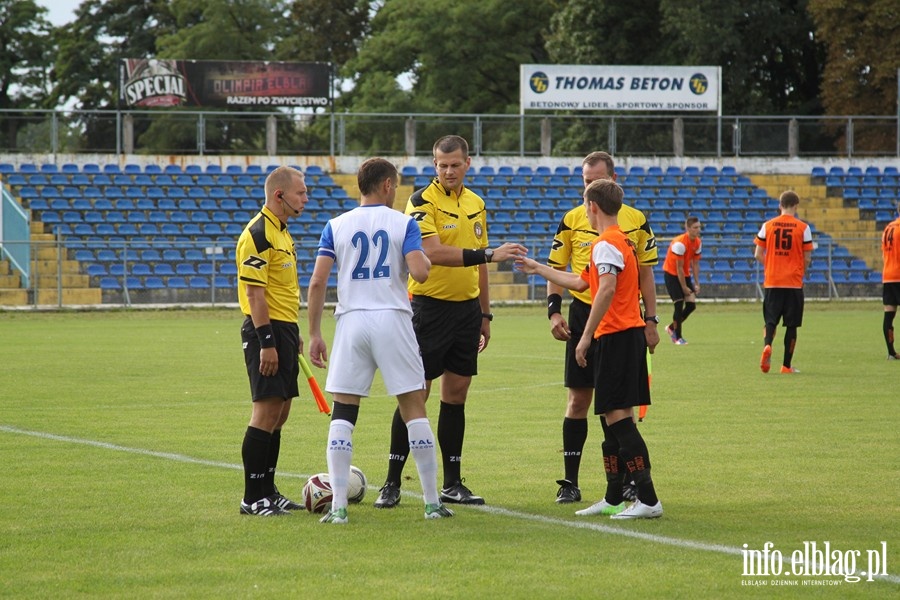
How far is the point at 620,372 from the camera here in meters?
7.09

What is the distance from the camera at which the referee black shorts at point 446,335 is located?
7.74m

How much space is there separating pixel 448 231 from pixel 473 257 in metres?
0.57

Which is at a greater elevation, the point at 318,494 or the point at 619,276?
the point at 619,276

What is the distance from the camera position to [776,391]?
1369cm

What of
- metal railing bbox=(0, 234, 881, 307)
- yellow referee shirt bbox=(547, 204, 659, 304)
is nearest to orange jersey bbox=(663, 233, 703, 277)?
metal railing bbox=(0, 234, 881, 307)

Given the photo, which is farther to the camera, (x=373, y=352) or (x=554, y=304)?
(x=554, y=304)

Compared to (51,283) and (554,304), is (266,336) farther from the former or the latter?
(51,283)

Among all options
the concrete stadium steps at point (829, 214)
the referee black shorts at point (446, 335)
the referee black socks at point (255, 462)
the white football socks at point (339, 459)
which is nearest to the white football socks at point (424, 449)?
the white football socks at point (339, 459)

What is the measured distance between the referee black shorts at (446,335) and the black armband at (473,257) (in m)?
0.53

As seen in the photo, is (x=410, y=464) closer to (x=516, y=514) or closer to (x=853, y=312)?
(x=516, y=514)

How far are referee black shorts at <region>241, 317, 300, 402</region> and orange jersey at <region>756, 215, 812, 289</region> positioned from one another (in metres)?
9.99

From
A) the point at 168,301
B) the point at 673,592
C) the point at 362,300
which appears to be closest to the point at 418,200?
the point at 362,300

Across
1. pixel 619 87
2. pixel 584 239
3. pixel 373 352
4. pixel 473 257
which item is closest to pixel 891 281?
pixel 584 239

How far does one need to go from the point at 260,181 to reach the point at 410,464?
93.4 feet
